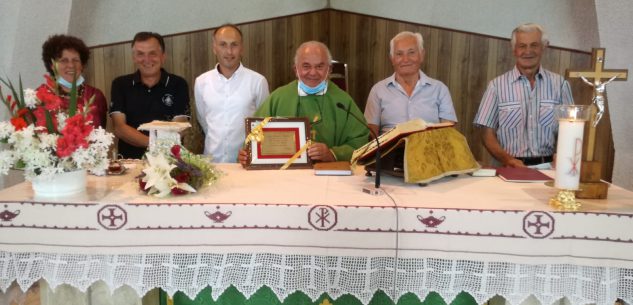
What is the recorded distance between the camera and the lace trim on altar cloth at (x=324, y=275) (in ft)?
7.82

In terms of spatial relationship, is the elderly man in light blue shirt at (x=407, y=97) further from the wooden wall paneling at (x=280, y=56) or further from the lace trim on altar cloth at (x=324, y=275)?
the wooden wall paneling at (x=280, y=56)

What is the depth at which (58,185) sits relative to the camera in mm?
2549

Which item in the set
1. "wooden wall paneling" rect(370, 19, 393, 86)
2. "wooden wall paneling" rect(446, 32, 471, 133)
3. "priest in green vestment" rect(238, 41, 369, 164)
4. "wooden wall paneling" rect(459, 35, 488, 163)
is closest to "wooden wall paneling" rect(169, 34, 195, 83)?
"wooden wall paneling" rect(370, 19, 393, 86)

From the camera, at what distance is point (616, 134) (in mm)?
4820

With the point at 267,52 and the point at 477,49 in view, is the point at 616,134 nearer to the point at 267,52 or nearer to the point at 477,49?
the point at 477,49

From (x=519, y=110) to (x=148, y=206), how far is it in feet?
8.87

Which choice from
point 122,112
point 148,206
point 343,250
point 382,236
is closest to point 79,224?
point 148,206

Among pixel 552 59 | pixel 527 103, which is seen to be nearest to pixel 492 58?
pixel 552 59

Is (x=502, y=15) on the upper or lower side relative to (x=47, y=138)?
upper

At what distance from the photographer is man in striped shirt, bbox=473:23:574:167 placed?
404 cm

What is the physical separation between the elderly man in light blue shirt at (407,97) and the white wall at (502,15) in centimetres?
188

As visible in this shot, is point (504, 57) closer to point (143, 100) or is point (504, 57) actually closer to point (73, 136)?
point (143, 100)

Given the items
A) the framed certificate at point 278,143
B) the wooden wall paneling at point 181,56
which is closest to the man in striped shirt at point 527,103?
the framed certificate at point 278,143

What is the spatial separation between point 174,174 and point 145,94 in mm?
1978
